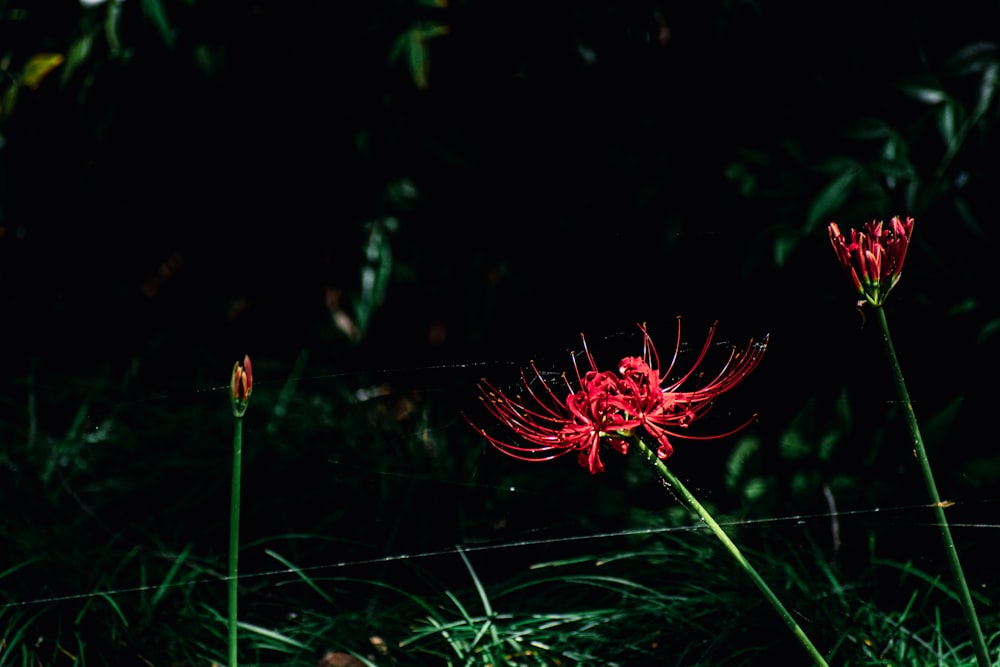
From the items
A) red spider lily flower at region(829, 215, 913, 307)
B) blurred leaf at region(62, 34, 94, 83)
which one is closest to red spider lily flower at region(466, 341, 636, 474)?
red spider lily flower at region(829, 215, 913, 307)

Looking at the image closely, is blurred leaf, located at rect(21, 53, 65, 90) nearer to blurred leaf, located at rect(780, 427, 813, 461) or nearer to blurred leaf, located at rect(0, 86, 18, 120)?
blurred leaf, located at rect(0, 86, 18, 120)

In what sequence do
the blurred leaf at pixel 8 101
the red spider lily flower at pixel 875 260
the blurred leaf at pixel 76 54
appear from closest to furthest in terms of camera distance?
the red spider lily flower at pixel 875 260 < the blurred leaf at pixel 76 54 < the blurred leaf at pixel 8 101

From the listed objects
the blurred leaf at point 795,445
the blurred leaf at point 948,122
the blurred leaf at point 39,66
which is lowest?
the blurred leaf at point 795,445

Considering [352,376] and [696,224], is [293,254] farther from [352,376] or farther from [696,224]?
[696,224]

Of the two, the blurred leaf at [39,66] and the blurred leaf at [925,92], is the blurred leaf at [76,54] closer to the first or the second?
the blurred leaf at [39,66]

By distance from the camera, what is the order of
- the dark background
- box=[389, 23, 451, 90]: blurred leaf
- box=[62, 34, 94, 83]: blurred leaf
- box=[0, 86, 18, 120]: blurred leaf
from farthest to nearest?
box=[0, 86, 18, 120]: blurred leaf < box=[62, 34, 94, 83]: blurred leaf < box=[389, 23, 451, 90]: blurred leaf < the dark background

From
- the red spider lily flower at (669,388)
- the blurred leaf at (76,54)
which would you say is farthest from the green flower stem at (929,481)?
the blurred leaf at (76,54)
